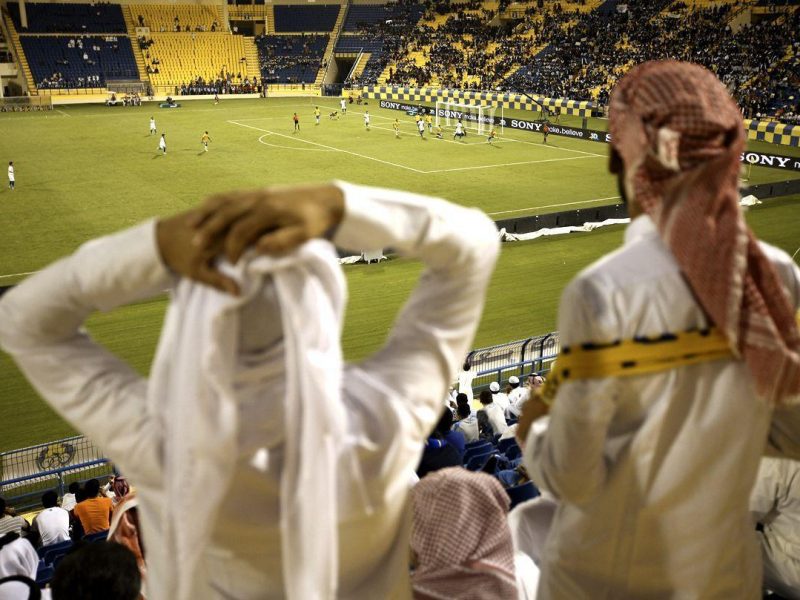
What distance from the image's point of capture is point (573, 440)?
185 cm

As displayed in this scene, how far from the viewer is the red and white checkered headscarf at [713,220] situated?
1.80 meters

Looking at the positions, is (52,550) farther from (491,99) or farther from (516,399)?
(491,99)

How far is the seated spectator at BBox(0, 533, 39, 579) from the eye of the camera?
4.61 m

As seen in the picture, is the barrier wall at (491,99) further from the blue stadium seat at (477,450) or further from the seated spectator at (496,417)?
the blue stadium seat at (477,450)

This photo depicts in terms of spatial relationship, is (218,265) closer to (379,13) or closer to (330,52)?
(330,52)

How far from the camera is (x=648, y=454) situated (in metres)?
1.93

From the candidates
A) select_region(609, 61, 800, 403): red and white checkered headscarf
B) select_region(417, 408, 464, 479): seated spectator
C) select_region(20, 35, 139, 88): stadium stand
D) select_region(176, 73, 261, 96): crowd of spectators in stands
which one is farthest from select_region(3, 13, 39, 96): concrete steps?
select_region(609, 61, 800, 403): red and white checkered headscarf

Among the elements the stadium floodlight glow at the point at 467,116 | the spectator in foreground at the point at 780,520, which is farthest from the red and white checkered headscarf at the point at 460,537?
the stadium floodlight glow at the point at 467,116

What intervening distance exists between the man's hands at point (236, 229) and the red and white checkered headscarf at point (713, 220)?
0.90 m

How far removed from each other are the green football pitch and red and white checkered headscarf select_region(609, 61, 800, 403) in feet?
1.89

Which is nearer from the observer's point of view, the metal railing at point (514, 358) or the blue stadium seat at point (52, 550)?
the blue stadium seat at point (52, 550)

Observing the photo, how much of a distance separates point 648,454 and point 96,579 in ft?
5.43

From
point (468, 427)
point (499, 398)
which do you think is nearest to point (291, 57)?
point (499, 398)

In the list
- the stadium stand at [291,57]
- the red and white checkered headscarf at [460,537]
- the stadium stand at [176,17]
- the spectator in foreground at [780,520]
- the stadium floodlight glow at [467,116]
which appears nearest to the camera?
the red and white checkered headscarf at [460,537]
